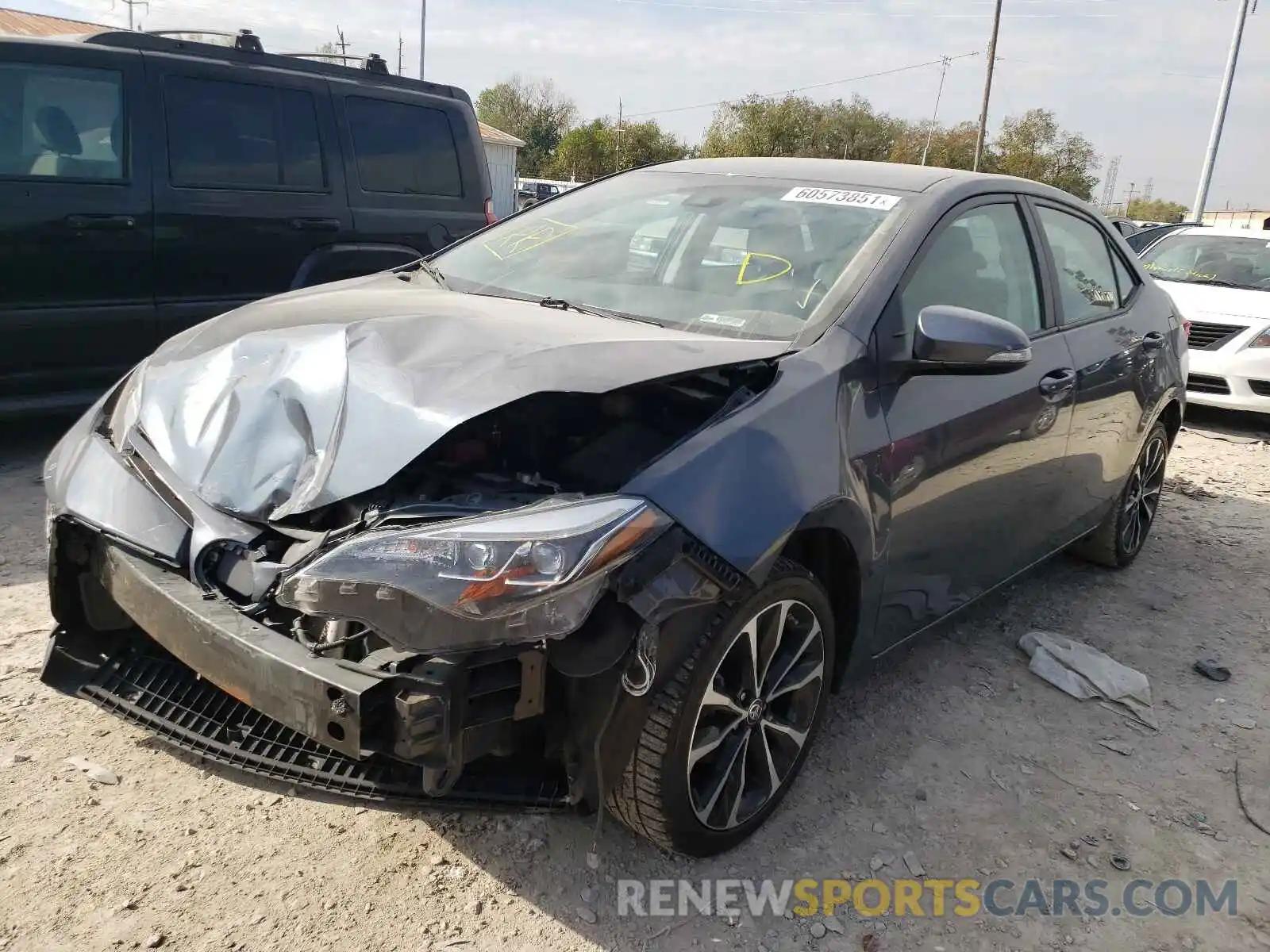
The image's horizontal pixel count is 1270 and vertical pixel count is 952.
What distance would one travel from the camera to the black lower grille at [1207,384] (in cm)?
800

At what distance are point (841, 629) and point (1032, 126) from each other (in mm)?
53608

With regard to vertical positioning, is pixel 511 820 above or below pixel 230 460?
below

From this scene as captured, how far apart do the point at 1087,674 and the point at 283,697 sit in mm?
2885

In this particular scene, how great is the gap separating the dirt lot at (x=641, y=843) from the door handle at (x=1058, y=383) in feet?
3.44

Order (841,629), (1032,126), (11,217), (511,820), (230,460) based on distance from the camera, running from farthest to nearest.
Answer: (1032,126)
(11,217)
(841,629)
(511,820)
(230,460)

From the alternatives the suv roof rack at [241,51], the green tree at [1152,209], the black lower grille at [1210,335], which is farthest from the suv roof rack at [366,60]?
the green tree at [1152,209]

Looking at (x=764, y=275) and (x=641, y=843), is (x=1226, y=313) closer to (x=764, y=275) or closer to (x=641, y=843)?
(x=764, y=275)

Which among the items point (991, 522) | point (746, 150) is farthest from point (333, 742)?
point (746, 150)

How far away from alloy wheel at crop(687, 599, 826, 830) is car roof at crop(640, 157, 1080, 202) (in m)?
1.53

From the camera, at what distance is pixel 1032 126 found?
4934cm

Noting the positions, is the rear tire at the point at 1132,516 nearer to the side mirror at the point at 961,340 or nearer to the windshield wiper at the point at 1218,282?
the side mirror at the point at 961,340

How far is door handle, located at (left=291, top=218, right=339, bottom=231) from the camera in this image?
218 inches

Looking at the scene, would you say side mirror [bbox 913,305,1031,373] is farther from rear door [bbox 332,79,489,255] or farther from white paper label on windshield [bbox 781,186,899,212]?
rear door [bbox 332,79,489,255]

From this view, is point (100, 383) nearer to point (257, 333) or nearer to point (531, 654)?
point (257, 333)
